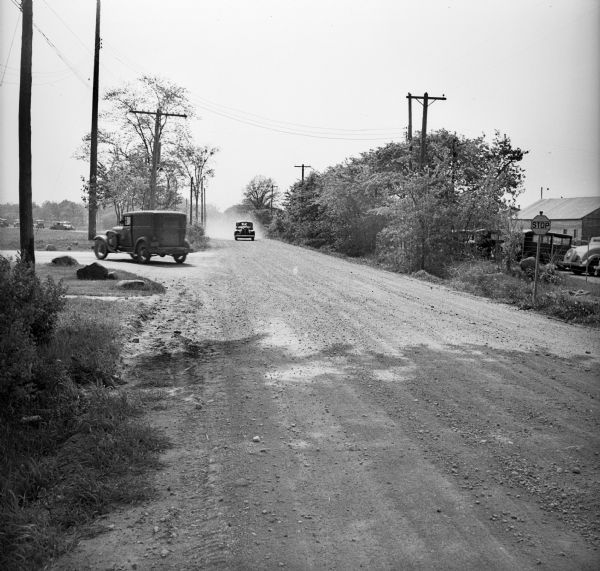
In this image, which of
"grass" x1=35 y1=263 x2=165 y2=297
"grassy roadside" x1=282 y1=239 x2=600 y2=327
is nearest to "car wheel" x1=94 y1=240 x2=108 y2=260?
"grass" x1=35 y1=263 x2=165 y2=297

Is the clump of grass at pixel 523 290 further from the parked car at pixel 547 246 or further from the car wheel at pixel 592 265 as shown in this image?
the car wheel at pixel 592 265

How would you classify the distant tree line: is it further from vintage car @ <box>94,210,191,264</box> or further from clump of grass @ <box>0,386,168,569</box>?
clump of grass @ <box>0,386,168,569</box>

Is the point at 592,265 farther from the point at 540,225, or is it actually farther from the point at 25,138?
the point at 25,138

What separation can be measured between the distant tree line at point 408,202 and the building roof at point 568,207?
24.5m

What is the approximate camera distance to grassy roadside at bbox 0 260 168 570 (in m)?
3.43

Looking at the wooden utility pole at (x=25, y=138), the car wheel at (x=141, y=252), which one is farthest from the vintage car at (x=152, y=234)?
the wooden utility pole at (x=25, y=138)

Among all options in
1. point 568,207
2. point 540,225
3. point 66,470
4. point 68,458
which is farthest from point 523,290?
Result: point 568,207

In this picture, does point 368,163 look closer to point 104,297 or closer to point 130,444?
point 104,297

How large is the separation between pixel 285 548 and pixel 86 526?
4.26 ft

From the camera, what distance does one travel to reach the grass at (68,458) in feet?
11.0

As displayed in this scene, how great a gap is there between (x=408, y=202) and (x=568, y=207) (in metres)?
57.0

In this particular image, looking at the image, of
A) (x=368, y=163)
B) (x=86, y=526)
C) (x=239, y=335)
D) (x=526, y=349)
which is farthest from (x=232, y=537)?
(x=368, y=163)

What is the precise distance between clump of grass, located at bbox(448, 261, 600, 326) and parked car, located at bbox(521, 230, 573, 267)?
7.95 meters

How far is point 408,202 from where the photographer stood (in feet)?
78.0
